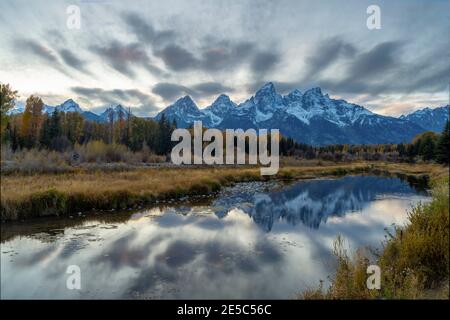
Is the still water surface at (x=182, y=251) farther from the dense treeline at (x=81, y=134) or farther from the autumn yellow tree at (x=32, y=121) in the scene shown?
the autumn yellow tree at (x=32, y=121)

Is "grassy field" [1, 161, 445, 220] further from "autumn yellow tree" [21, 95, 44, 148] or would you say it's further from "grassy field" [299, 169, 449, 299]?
"autumn yellow tree" [21, 95, 44, 148]

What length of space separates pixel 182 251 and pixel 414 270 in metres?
8.77

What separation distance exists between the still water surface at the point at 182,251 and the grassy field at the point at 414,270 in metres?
1.37

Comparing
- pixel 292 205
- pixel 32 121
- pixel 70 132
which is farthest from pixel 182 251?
pixel 70 132

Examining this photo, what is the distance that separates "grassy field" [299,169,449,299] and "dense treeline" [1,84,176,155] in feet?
180

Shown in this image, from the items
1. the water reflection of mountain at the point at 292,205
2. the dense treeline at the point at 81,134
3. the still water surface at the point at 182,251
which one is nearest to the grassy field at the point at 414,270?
the still water surface at the point at 182,251

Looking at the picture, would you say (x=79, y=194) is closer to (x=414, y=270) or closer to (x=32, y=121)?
(x=414, y=270)

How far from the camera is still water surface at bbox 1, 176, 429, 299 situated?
388 inches

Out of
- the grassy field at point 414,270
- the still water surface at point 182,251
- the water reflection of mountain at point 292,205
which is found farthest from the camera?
the water reflection of mountain at point 292,205

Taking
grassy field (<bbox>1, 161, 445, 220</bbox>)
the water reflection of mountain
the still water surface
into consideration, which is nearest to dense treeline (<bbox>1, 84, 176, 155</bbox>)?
grassy field (<bbox>1, 161, 445, 220</bbox>)

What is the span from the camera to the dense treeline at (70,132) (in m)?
67.9

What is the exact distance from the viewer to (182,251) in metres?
13.8
